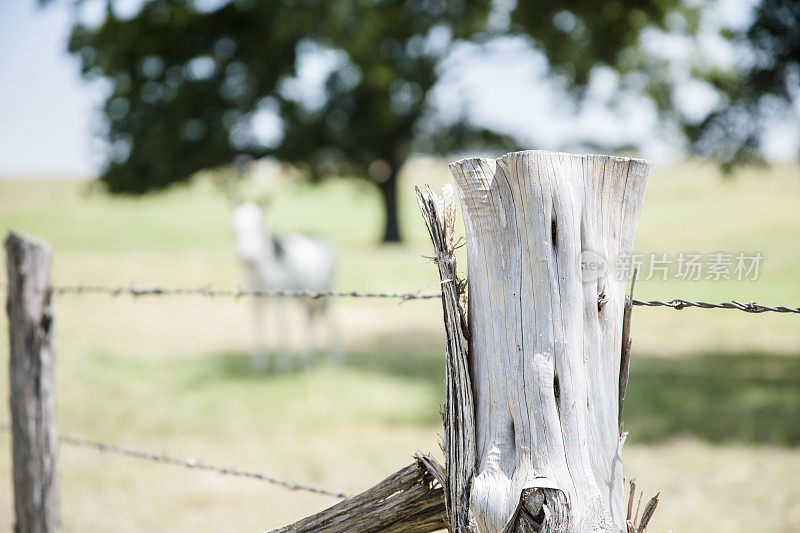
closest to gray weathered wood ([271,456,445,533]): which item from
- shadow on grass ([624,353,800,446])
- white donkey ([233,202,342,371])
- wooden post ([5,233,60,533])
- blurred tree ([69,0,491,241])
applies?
wooden post ([5,233,60,533])

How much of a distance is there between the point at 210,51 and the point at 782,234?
2057cm

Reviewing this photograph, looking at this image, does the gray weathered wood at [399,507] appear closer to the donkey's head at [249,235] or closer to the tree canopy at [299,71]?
the donkey's head at [249,235]

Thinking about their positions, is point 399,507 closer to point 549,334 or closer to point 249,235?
point 549,334

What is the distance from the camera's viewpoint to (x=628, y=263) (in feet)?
4.89

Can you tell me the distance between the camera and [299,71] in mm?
20500

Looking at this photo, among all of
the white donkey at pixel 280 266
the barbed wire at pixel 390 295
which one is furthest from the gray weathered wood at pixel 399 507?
the white donkey at pixel 280 266

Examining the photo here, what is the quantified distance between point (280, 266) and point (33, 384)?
6749 millimetres

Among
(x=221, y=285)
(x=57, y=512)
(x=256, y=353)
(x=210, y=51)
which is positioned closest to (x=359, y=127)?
(x=210, y=51)

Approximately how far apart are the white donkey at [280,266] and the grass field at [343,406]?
0.57m

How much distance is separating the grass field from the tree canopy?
15.0 feet

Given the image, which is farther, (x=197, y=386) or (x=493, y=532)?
(x=197, y=386)

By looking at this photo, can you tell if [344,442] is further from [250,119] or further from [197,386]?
[250,119]

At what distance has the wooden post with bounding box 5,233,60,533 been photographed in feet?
8.89

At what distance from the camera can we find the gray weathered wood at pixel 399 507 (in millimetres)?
1645
